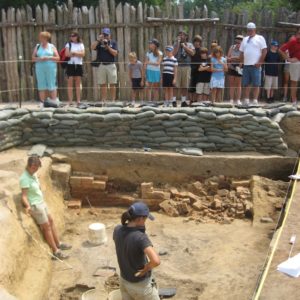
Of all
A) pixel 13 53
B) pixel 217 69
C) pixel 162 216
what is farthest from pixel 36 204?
pixel 13 53

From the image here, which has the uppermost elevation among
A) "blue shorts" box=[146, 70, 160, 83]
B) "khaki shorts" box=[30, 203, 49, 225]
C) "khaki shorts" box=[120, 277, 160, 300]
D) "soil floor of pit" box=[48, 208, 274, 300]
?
"blue shorts" box=[146, 70, 160, 83]

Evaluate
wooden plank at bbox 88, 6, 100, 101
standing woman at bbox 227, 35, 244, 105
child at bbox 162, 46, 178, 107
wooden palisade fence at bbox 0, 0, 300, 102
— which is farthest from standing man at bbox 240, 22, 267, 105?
wooden plank at bbox 88, 6, 100, 101

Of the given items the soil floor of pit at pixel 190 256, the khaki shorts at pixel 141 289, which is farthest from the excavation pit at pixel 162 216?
the khaki shorts at pixel 141 289

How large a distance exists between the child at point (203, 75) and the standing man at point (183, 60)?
11.2 inches

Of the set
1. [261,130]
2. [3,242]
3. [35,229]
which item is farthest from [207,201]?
[3,242]

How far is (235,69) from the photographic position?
11.1 meters

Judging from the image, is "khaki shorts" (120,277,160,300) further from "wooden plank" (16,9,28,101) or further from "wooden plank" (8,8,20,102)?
"wooden plank" (8,8,20,102)

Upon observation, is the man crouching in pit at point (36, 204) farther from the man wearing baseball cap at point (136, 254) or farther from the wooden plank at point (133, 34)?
the wooden plank at point (133, 34)

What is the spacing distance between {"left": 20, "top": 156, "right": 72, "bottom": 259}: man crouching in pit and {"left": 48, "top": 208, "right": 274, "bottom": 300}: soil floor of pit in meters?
0.33

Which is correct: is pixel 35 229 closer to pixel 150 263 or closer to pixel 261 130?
pixel 150 263

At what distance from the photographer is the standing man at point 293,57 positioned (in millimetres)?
10977

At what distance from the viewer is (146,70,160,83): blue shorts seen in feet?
35.7

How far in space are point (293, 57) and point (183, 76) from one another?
2501mm

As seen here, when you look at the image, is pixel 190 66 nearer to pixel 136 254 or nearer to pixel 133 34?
pixel 133 34
